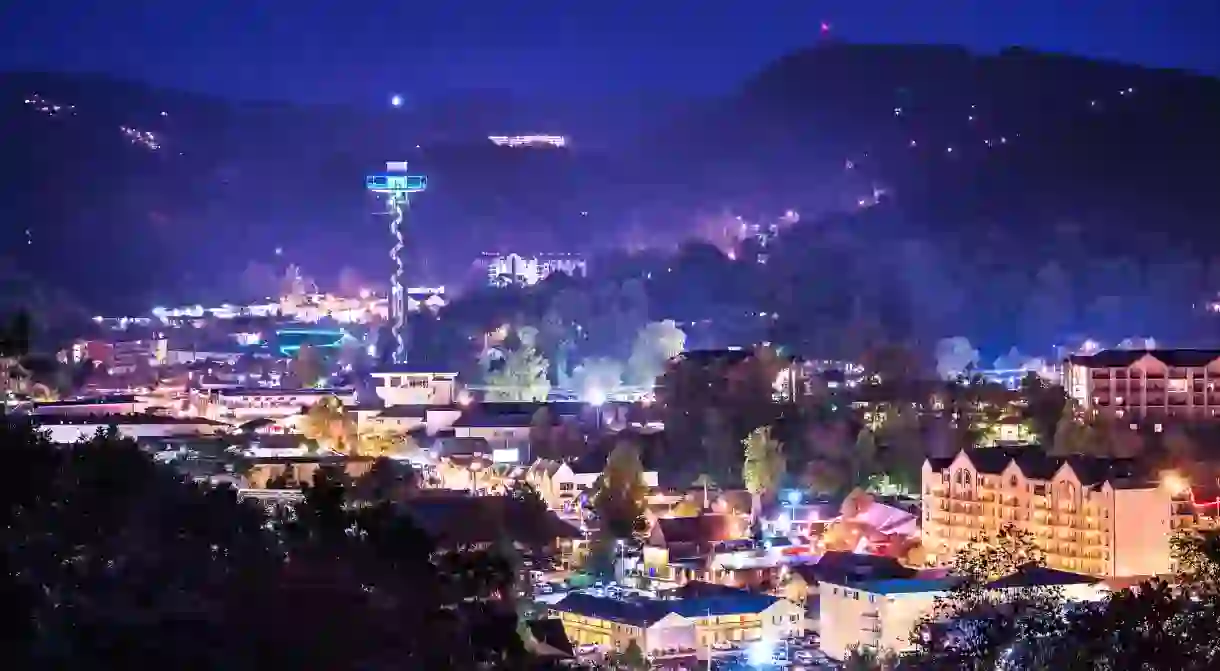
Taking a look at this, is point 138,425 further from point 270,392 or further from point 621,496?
point 270,392

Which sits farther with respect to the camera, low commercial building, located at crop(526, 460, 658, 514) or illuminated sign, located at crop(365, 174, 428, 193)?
illuminated sign, located at crop(365, 174, 428, 193)

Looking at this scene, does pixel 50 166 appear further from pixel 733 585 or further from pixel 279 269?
pixel 733 585

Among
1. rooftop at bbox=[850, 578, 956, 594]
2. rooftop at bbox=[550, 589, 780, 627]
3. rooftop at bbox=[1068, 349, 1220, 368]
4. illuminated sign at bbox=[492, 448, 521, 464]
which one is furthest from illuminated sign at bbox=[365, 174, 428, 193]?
rooftop at bbox=[850, 578, 956, 594]

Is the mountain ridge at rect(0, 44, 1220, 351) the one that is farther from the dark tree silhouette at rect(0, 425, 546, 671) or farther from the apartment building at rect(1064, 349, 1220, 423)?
the dark tree silhouette at rect(0, 425, 546, 671)

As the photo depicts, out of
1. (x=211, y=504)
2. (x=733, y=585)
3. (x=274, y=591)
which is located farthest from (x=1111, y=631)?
(x=733, y=585)

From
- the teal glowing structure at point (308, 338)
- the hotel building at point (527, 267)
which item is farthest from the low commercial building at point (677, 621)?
the hotel building at point (527, 267)

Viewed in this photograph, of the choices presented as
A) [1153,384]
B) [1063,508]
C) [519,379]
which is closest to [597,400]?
[519,379]
